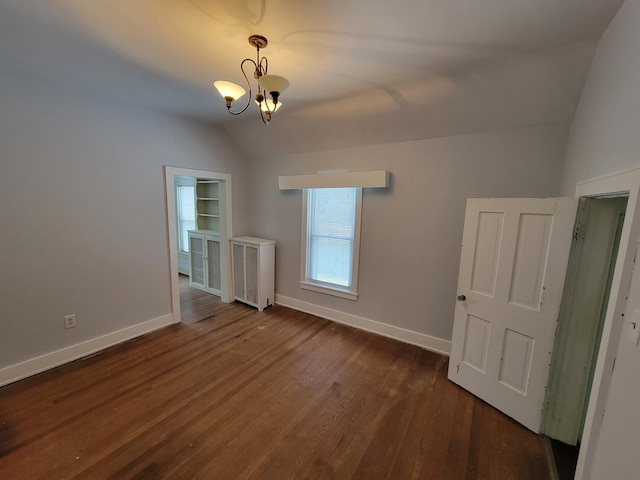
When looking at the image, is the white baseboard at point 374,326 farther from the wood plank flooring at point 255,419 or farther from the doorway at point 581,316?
the doorway at point 581,316

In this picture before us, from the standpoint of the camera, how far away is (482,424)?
1.92 meters

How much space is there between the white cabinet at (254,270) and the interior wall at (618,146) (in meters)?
3.35

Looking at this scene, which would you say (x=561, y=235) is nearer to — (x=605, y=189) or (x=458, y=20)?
(x=605, y=189)

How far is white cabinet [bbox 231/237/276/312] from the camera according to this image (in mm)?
3756

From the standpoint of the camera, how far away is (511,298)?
196cm

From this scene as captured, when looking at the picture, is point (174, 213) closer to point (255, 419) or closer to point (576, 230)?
point (255, 419)

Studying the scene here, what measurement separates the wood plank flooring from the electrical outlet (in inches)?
14.5

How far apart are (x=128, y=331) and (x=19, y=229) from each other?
1.40m

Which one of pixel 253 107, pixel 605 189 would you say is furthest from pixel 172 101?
pixel 605 189

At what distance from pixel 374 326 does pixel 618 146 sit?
2622 mm

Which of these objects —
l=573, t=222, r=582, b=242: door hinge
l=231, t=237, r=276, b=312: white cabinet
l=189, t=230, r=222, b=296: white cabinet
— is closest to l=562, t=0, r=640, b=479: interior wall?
l=573, t=222, r=582, b=242: door hinge

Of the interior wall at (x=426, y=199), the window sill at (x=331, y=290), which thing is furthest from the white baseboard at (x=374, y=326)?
the window sill at (x=331, y=290)

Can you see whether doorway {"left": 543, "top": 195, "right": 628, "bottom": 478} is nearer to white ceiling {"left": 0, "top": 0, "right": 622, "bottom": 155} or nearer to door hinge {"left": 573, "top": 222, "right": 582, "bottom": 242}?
door hinge {"left": 573, "top": 222, "right": 582, "bottom": 242}

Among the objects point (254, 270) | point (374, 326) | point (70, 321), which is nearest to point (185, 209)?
point (254, 270)
